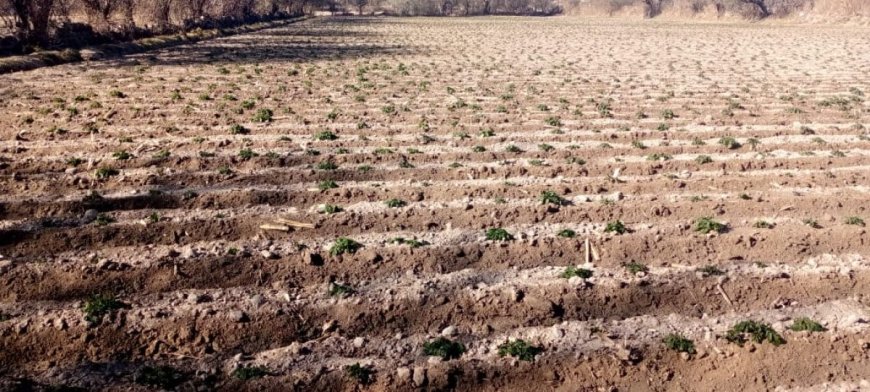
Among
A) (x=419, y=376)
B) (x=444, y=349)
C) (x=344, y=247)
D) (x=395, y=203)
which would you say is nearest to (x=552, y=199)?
(x=395, y=203)

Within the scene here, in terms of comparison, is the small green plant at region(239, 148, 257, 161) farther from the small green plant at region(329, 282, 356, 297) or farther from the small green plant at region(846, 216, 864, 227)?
the small green plant at region(846, 216, 864, 227)

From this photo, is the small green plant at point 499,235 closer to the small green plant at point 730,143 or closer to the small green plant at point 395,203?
the small green plant at point 395,203

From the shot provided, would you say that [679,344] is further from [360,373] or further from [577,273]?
[360,373]

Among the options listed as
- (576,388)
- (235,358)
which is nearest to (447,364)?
(576,388)

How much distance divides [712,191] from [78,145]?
412 inches

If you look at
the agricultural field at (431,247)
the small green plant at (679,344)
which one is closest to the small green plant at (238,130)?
the agricultural field at (431,247)

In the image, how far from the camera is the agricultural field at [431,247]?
5621mm

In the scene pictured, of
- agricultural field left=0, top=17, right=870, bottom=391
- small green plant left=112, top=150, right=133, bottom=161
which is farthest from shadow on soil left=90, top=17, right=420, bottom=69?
small green plant left=112, top=150, right=133, bottom=161

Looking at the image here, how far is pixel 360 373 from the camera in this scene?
539 cm

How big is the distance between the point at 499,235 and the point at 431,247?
84 cm

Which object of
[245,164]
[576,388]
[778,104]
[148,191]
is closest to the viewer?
[576,388]

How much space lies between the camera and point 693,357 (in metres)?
5.70

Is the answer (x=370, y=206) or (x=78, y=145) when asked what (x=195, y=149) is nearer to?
(x=78, y=145)

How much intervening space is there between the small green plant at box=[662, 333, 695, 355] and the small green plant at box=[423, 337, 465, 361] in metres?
1.76
